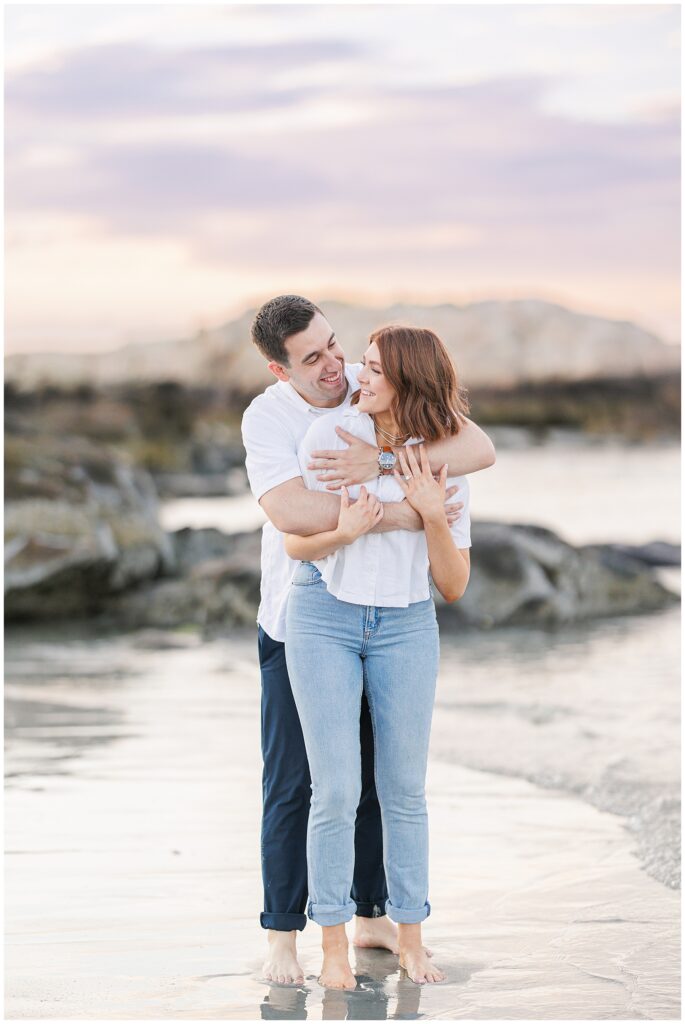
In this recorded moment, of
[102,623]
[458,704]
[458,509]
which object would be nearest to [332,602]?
[458,509]

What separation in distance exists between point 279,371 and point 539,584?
727cm

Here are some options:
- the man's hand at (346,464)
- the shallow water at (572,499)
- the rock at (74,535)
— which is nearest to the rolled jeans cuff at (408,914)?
the man's hand at (346,464)

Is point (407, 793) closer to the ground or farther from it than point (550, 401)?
closer to the ground

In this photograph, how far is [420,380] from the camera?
3572 millimetres

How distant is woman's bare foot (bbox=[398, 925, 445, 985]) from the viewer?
3686mm

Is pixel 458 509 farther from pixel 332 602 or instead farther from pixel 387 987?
pixel 387 987

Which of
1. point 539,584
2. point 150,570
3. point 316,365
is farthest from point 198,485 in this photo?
point 316,365

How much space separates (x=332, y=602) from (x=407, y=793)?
1.85 feet

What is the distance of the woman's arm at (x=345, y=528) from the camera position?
3590mm

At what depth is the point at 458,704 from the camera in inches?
300

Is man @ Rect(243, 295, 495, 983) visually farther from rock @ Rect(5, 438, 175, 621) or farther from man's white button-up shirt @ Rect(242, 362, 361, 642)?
rock @ Rect(5, 438, 175, 621)

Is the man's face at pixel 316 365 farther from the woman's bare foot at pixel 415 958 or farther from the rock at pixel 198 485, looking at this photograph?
the rock at pixel 198 485

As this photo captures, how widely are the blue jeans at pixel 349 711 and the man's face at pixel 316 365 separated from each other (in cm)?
49

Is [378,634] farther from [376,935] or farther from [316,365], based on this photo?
[376,935]
